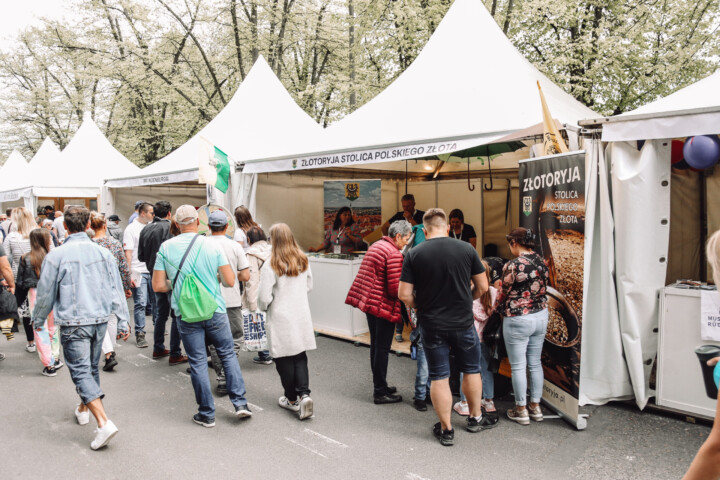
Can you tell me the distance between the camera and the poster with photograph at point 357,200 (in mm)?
8609

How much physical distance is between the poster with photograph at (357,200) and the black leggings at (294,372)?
4.33m

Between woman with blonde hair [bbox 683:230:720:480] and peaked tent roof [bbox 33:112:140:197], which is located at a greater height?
peaked tent roof [bbox 33:112:140:197]

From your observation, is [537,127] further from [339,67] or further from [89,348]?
[339,67]

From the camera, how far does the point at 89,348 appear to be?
151 inches

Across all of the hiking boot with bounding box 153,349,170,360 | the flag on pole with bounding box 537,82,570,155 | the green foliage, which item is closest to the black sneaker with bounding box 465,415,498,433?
the flag on pole with bounding box 537,82,570,155

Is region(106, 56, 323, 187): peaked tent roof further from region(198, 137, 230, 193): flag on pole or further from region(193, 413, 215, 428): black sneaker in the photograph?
region(193, 413, 215, 428): black sneaker

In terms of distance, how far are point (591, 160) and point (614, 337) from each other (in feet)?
5.12

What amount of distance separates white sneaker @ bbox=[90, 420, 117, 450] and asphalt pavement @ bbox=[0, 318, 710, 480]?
6 cm

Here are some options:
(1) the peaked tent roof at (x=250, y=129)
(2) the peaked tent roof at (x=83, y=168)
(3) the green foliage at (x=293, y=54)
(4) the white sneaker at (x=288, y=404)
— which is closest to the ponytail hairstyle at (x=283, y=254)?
(4) the white sneaker at (x=288, y=404)

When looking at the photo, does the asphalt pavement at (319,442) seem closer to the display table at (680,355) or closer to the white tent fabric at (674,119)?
the display table at (680,355)

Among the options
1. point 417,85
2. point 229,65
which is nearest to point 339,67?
point 229,65

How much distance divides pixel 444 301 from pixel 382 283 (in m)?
0.90

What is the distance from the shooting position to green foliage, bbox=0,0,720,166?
44.3 feet

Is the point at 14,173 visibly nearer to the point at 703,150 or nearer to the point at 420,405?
the point at 420,405
